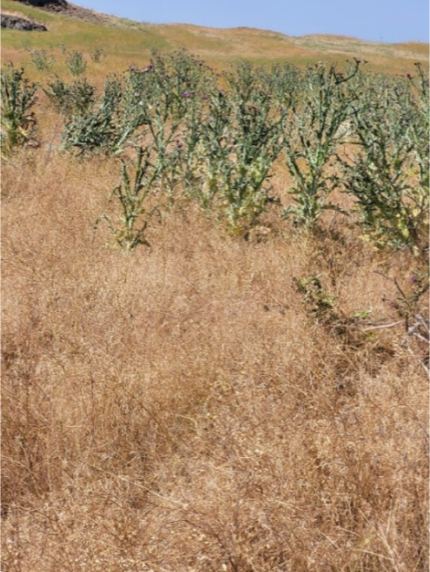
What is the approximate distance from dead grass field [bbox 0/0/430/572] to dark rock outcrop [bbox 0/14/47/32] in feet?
118

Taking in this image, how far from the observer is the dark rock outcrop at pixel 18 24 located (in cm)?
3591

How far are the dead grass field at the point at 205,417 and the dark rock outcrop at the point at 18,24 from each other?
36.0m

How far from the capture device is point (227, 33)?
58000mm

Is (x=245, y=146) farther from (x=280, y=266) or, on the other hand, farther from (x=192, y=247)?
(x=280, y=266)

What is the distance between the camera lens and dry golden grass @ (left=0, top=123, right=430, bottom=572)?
2057mm

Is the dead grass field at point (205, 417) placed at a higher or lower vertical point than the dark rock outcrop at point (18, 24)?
lower

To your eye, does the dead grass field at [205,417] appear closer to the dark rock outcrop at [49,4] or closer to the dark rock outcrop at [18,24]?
the dark rock outcrop at [18,24]

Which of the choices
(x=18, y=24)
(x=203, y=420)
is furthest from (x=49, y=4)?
(x=203, y=420)

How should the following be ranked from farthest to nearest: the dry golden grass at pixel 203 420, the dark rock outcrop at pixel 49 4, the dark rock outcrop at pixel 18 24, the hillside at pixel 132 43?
the dark rock outcrop at pixel 49 4 → the dark rock outcrop at pixel 18 24 → the hillside at pixel 132 43 → the dry golden grass at pixel 203 420

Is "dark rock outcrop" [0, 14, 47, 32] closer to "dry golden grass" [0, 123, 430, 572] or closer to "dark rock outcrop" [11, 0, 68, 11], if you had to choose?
"dark rock outcrop" [11, 0, 68, 11]

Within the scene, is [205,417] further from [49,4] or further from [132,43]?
[49,4]

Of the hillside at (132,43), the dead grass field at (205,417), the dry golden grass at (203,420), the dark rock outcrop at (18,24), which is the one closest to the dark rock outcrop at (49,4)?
the hillside at (132,43)

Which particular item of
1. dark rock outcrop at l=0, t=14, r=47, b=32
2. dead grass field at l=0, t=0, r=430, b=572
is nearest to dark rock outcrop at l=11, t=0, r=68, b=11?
dark rock outcrop at l=0, t=14, r=47, b=32

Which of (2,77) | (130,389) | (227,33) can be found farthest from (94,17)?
(130,389)
